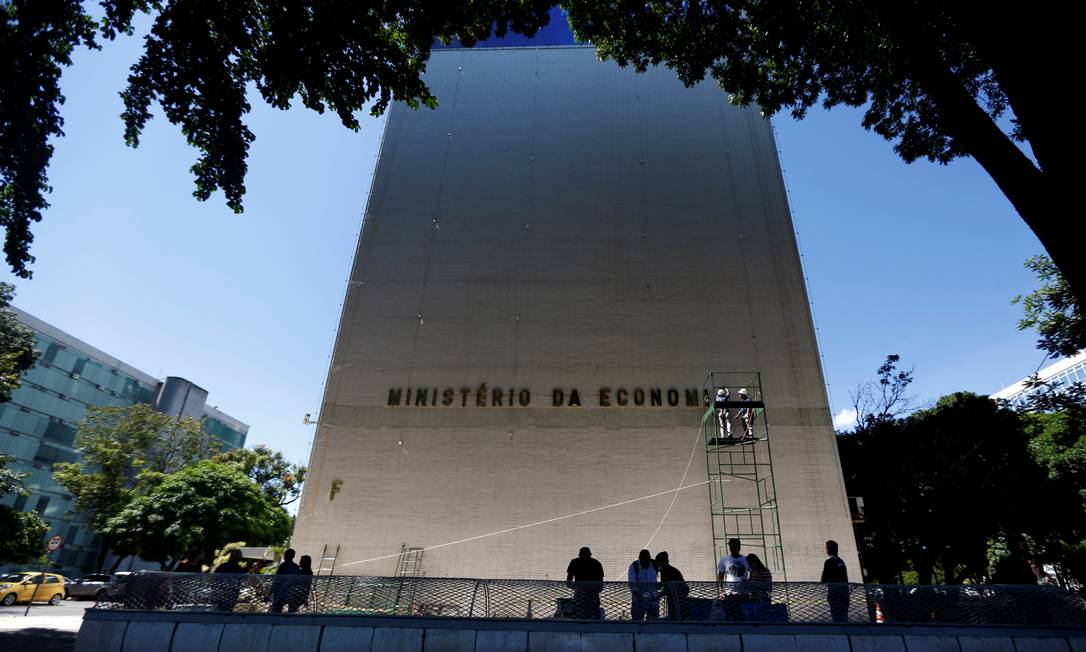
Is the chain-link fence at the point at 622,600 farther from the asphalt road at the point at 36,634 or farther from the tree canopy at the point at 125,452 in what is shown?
the tree canopy at the point at 125,452

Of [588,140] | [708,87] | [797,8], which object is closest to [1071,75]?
[797,8]

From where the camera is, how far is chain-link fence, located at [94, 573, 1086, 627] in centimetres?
568

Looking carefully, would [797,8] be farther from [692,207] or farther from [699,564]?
[699,564]

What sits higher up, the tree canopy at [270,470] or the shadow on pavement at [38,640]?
the tree canopy at [270,470]

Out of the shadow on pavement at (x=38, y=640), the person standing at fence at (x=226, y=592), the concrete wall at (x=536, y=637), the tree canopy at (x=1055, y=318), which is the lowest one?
the shadow on pavement at (x=38, y=640)

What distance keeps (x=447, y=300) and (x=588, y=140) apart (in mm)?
7145

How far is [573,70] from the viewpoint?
1928 centimetres

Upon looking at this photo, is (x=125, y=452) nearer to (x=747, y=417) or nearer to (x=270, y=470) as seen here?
(x=270, y=470)

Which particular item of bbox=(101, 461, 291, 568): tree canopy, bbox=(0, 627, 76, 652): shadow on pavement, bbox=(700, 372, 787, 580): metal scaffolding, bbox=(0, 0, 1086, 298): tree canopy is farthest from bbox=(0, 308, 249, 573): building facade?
bbox=(700, 372, 787, 580): metal scaffolding

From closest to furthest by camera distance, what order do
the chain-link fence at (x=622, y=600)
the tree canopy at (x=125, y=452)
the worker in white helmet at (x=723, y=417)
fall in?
the chain-link fence at (x=622, y=600), the worker in white helmet at (x=723, y=417), the tree canopy at (x=125, y=452)

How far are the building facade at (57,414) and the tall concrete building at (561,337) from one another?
2170 centimetres

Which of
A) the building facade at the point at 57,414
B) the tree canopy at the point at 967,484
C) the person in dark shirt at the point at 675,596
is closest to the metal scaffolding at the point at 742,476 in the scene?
the tree canopy at the point at 967,484

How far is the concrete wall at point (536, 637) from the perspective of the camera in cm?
548

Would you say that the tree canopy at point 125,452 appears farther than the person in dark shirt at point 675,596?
Yes
